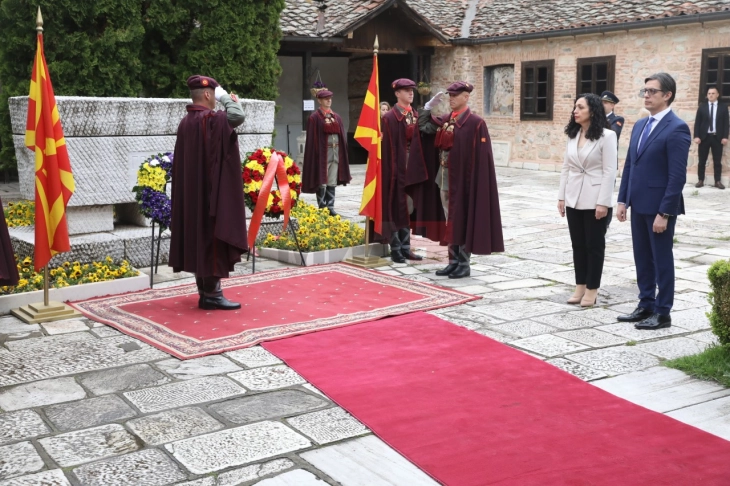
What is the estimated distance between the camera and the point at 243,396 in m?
4.71

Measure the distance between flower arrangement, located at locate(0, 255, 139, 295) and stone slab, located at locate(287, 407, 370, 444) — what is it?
3633 millimetres

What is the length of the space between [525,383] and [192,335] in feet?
8.00

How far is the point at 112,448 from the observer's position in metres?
4.00

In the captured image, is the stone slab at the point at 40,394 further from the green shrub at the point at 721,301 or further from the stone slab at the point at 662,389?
the green shrub at the point at 721,301

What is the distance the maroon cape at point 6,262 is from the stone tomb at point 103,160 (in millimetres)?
1757

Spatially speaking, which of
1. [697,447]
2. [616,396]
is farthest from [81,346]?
[697,447]

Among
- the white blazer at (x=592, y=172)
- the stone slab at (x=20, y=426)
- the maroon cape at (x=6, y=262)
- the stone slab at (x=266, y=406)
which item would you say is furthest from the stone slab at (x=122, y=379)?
the white blazer at (x=592, y=172)

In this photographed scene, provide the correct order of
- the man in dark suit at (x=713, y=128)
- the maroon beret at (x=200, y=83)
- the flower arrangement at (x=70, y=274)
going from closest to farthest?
1. the maroon beret at (x=200, y=83)
2. the flower arrangement at (x=70, y=274)
3. the man in dark suit at (x=713, y=128)

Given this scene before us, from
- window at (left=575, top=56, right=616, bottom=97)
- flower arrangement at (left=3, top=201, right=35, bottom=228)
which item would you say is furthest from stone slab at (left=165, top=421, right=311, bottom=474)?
window at (left=575, top=56, right=616, bottom=97)

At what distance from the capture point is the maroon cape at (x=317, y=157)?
11.7 metres

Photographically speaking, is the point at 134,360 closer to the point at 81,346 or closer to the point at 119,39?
the point at 81,346

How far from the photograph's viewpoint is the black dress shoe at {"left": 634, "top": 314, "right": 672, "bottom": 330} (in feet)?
19.9

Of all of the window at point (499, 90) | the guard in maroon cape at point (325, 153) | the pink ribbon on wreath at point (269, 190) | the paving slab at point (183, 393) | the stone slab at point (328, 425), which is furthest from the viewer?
the window at point (499, 90)

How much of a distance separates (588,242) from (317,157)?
19.2 ft
